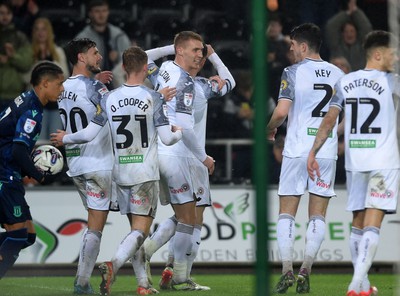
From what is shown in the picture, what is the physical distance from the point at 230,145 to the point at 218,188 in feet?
2.13

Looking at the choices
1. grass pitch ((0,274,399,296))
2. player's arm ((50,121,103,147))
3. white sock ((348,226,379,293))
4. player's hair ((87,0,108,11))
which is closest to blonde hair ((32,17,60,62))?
player's hair ((87,0,108,11))

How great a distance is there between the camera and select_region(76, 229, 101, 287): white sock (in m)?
9.40

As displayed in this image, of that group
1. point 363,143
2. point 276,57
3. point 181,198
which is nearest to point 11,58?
point 276,57

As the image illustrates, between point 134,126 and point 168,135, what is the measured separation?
0.34 m

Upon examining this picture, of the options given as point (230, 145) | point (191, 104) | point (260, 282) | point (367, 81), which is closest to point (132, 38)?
point (230, 145)

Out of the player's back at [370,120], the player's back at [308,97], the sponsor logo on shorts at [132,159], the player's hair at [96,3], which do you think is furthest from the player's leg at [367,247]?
the player's hair at [96,3]

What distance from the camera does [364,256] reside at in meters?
8.13

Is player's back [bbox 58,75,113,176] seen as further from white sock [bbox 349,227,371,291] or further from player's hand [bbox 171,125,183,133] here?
white sock [bbox 349,227,371,291]

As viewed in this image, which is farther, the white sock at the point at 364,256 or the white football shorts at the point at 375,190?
the white football shorts at the point at 375,190

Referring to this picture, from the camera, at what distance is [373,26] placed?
14.9 metres

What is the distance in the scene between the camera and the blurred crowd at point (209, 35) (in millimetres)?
13992

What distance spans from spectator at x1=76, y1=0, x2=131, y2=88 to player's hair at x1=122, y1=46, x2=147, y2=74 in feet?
17.1

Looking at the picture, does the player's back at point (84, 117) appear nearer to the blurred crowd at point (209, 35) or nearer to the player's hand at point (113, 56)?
the blurred crowd at point (209, 35)

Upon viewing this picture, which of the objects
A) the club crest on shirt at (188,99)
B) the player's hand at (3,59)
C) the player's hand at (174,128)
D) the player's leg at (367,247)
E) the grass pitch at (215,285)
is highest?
the player's hand at (3,59)
